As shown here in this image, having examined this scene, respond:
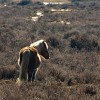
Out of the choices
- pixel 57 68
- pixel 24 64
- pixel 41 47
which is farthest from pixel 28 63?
pixel 57 68

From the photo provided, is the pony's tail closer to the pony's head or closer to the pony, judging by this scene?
the pony

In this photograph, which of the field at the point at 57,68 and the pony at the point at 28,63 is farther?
the pony at the point at 28,63

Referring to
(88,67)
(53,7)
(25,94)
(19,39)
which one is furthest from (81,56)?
(53,7)

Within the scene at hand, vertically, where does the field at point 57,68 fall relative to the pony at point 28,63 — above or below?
below

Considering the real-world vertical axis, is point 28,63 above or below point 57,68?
above

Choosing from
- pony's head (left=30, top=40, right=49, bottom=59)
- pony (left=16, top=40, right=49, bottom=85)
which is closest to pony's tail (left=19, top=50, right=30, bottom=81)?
pony (left=16, top=40, right=49, bottom=85)

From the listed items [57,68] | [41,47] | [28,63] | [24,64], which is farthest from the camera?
Result: [57,68]

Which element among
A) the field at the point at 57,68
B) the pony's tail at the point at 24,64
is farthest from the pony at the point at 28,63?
the field at the point at 57,68

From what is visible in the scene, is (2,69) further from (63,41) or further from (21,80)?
(63,41)

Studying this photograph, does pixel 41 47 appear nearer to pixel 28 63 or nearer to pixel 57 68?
pixel 28 63

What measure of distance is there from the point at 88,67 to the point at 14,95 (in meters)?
7.44

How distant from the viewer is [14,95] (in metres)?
8.91

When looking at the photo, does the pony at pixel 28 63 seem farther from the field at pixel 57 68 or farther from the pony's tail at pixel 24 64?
the field at pixel 57 68

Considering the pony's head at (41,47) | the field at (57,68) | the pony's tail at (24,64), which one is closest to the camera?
the field at (57,68)
